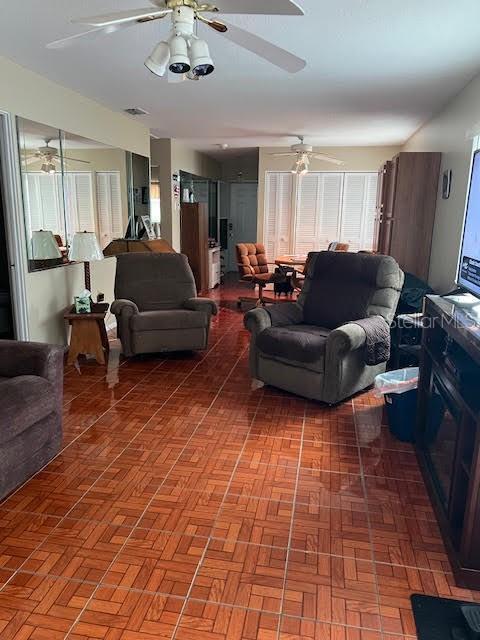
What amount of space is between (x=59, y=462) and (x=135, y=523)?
709 mm

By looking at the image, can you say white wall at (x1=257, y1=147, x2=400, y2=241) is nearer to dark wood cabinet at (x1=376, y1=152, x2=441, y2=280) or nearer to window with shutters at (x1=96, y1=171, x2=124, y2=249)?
window with shutters at (x1=96, y1=171, x2=124, y2=249)

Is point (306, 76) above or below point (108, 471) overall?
above

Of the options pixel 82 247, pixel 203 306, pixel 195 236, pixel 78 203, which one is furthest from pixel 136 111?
pixel 195 236

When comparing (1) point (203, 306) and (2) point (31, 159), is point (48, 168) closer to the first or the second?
(2) point (31, 159)

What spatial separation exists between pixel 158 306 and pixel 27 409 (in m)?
2.34

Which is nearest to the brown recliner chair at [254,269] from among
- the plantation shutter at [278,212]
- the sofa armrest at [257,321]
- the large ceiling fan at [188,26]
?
the plantation shutter at [278,212]

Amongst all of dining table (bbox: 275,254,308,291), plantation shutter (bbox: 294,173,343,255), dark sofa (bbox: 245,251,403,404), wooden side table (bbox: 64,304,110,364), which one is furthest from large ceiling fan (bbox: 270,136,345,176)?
wooden side table (bbox: 64,304,110,364)

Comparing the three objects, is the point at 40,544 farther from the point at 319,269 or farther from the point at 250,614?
the point at 319,269

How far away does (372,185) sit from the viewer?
25.0ft

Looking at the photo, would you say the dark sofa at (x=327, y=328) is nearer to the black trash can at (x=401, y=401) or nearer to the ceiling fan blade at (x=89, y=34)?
the black trash can at (x=401, y=401)

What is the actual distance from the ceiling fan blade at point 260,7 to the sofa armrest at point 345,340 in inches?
72.7

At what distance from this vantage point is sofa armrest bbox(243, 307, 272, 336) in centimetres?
354

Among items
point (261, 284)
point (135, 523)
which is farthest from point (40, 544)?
point (261, 284)

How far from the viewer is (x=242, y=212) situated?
33.2ft
